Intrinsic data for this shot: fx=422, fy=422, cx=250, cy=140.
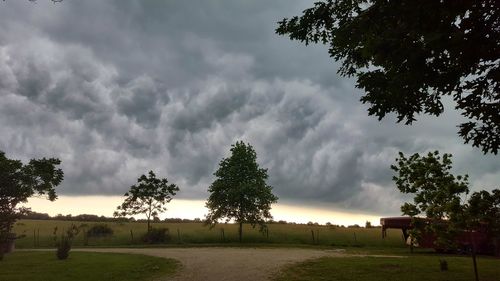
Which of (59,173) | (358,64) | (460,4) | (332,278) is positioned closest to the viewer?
(460,4)

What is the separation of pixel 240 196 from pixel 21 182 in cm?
2541

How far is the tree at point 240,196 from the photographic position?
5528 cm

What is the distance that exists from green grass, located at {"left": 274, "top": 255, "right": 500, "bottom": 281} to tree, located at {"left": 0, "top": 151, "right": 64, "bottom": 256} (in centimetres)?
2385

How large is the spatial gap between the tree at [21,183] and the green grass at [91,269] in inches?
246

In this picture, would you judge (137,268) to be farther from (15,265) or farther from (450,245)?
(450,245)

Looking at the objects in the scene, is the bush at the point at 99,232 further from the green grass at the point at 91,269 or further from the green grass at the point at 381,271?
the green grass at the point at 381,271

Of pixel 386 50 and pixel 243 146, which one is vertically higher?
pixel 243 146

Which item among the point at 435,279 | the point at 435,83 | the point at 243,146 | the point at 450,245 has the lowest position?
the point at 435,279

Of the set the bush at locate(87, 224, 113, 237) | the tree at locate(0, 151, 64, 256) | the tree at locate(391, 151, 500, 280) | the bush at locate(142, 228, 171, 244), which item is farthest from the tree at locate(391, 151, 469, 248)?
the bush at locate(87, 224, 113, 237)

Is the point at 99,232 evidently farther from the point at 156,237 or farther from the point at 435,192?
the point at 435,192

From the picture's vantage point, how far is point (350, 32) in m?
13.6

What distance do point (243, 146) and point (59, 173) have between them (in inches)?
964

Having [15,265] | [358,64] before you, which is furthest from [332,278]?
[15,265]

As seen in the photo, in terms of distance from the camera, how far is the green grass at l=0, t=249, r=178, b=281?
23594 millimetres
